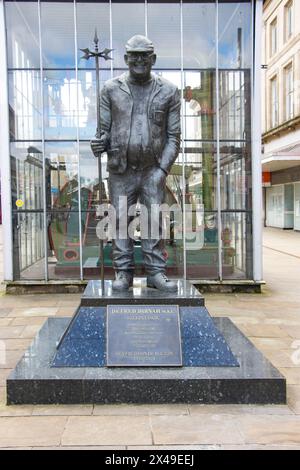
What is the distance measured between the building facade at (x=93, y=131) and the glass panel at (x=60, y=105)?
0.7 inches

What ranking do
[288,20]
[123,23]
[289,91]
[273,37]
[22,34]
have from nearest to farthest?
[22,34]
[123,23]
[288,20]
[289,91]
[273,37]

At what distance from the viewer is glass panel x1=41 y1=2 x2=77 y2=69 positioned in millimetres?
9109

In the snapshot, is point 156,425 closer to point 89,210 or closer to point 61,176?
point 89,210

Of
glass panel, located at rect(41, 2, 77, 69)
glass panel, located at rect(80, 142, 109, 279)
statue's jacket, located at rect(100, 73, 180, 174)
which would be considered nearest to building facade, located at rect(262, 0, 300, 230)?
glass panel, located at rect(80, 142, 109, 279)

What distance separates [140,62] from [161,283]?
2114 millimetres

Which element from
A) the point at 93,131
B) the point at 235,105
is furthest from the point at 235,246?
the point at 93,131

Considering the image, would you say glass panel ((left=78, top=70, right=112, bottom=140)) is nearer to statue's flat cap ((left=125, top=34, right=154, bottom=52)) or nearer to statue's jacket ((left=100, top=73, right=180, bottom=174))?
statue's jacket ((left=100, top=73, right=180, bottom=174))

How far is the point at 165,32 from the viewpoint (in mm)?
9305

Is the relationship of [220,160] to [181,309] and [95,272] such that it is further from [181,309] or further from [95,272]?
[181,309]

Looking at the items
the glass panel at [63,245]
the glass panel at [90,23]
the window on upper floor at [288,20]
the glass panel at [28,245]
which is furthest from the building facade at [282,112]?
the glass panel at [28,245]

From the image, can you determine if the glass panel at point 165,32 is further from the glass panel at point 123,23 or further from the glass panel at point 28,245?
the glass panel at point 28,245

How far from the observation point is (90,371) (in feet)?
14.0

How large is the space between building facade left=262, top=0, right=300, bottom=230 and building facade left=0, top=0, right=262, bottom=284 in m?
13.1

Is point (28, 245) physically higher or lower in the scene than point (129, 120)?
lower
